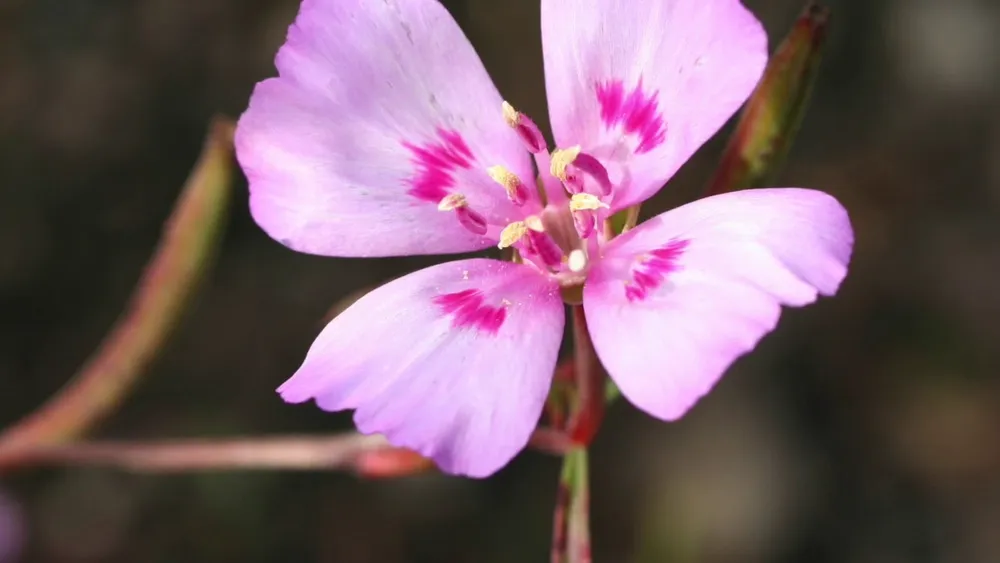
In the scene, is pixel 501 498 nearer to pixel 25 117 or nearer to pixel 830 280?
pixel 25 117

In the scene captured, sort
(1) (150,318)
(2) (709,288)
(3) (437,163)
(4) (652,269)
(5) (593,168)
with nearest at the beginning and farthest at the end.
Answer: (2) (709,288) → (4) (652,269) → (5) (593,168) → (3) (437,163) → (1) (150,318)

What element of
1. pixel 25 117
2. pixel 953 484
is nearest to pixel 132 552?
pixel 25 117

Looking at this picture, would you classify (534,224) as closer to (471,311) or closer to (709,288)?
(471,311)

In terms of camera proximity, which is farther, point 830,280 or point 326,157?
point 326,157

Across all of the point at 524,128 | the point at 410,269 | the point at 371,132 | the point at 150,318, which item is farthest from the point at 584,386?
the point at 410,269

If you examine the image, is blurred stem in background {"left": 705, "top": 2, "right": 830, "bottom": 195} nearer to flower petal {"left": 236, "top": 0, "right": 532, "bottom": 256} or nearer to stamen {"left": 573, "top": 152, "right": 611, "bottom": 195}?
stamen {"left": 573, "top": 152, "right": 611, "bottom": 195}

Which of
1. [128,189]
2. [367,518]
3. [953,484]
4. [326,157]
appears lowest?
[953,484]

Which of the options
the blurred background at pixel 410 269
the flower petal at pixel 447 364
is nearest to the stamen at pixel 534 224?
the flower petal at pixel 447 364
